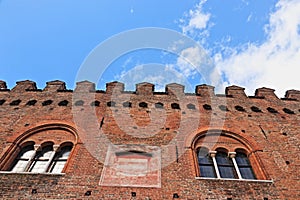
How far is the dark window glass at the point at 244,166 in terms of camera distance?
8773mm

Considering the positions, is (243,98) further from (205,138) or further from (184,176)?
(184,176)

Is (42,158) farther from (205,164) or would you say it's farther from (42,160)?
(205,164)

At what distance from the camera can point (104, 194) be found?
7336mm

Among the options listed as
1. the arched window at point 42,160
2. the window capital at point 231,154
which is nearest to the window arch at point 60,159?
the arched window at point 42,160

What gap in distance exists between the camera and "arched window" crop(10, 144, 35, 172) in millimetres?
8641

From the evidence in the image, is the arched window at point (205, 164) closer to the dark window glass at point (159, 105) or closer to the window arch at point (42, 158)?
the dark window glass at point (159, 105)

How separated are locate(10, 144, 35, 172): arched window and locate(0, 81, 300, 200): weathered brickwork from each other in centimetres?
13

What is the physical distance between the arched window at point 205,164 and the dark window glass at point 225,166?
247 mm

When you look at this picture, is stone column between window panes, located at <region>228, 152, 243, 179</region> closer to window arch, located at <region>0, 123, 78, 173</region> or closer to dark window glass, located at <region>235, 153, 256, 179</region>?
dark window glass, located at <region>235, 153, 256, 179</region>

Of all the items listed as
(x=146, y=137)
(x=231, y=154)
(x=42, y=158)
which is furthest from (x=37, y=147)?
(x=231, y=154)

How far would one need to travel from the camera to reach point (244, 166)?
359 inches

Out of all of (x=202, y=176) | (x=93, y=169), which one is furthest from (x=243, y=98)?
(x=93, y=169)

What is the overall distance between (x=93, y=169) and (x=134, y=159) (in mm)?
1283

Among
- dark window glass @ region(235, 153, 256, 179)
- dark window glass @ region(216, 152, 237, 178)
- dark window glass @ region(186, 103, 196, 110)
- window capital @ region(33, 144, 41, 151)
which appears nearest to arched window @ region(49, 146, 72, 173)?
window capital @ region(33, 144, 41, 151)
